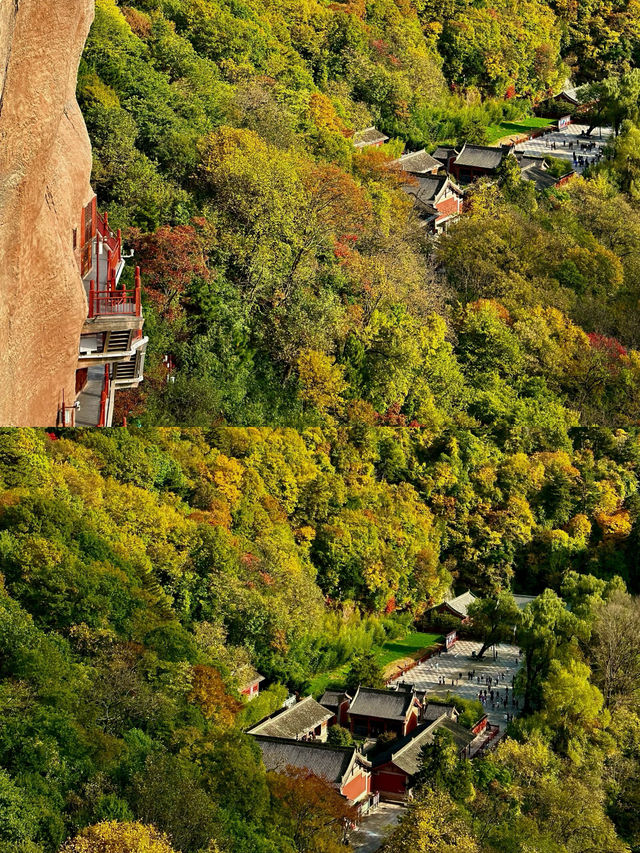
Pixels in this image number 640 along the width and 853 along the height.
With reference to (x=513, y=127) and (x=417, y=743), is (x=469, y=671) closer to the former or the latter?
(x=417, y=743)

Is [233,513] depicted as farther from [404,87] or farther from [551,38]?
[551,38]

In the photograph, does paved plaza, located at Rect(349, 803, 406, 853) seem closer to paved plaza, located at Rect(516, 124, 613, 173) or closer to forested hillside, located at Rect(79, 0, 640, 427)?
forested hillside, located at Rect(79, 0, 640, 427)

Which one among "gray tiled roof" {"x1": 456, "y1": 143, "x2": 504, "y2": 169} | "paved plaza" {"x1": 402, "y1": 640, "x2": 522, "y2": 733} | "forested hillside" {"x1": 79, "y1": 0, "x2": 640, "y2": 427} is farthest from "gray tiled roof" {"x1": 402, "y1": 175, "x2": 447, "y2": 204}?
"paved plaza" {"x1": 402, "y1": 640, "x2": 522, "y2": 733}

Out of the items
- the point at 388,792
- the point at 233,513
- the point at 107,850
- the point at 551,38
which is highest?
the point at 551,38

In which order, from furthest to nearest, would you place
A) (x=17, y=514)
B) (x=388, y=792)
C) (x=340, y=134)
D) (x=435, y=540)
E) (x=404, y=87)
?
1. (x=404, y=87)
2. (x=340, y=134)
3. (x=435, y=540)
4. (x=388, y=792)
5. (x=17, y=514)

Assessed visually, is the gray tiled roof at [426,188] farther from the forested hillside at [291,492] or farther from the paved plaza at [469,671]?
the paved plaza at [469,671]

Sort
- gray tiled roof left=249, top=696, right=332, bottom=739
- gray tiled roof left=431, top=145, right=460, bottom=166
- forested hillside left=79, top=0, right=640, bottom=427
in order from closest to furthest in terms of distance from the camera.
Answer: forested hillside left=79, top=0, right=640, bottom=427 → gray tiled roof left=249, top=696, right=332, bottom=739 → gray tiled roof left=431, top=145, right=460, bottom=166

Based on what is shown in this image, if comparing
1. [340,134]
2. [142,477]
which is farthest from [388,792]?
[340,134]

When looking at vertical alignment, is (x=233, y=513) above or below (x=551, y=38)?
below
